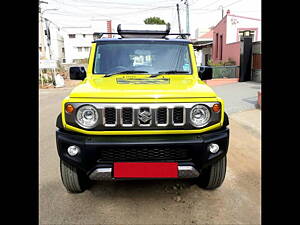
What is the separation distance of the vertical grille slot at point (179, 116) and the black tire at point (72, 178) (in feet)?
3.91

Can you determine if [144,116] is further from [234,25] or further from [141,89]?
[234,25]

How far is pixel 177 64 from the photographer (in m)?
3.39

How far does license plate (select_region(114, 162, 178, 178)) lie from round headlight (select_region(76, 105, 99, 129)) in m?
0.44

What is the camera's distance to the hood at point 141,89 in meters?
2.33

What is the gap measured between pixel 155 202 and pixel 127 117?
1064mm

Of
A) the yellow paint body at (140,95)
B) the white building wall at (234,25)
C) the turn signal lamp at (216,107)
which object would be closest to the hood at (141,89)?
the yellow paint body at (140,95)

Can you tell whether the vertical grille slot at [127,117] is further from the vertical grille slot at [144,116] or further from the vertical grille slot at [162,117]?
the vertical grille slot at [162,117]

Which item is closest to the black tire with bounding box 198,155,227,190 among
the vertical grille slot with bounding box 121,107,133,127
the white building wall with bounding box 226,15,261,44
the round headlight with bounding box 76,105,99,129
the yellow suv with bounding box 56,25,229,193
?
the yellow suv with bounding box 56,25,229,193

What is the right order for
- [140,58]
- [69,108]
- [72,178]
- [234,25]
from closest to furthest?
[69,108], [72,178], [140,58], [234,25]

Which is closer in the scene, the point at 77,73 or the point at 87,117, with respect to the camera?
the point at 87,117

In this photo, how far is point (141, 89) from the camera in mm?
2434

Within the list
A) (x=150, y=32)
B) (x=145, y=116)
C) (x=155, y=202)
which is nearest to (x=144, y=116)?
(x=145, y=116)

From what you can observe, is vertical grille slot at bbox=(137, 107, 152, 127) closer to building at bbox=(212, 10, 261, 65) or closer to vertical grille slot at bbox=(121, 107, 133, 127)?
vertical grille slot at bbox=(121, 107, 133, 127)

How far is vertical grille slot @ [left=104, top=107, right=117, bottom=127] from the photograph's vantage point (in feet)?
7.50
